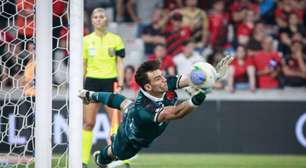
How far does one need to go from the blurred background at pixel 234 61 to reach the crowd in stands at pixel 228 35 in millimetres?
18

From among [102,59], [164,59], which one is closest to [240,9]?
[164,59]

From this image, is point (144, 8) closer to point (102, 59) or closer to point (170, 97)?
point (102, 59)

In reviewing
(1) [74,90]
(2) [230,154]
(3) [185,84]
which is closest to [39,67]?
(1) [74,90]

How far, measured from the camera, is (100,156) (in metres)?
8.86

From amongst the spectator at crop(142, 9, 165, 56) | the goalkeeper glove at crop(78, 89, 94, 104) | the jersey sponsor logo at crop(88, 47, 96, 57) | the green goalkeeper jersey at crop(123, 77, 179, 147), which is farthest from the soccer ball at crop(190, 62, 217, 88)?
the spectator at crop(142, 9, 165, 56)

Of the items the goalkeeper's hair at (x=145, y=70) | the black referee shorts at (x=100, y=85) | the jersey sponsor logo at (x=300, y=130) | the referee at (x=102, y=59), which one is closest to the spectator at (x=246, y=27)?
the jersey sponsor logo at (x=300, y=130)

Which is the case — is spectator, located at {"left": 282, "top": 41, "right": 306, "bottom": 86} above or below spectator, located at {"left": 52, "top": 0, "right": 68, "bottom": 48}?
below

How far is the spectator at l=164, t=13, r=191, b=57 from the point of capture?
15.3 meters

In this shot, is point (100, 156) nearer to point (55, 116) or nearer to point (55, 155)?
point (55, 155)

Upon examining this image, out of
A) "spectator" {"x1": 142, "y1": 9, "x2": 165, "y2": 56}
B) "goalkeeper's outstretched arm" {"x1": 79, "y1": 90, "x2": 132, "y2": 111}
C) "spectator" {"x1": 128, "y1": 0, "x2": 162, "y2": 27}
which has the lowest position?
"goalkeeper's outstretched arm" {"x1": 79, "y1": 90, "x2": 132, "y2": 111}

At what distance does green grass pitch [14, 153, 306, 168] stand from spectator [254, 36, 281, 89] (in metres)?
1.58

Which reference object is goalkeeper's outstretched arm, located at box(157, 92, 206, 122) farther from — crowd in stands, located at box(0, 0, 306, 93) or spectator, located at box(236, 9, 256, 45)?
spectator, located at box(236, 9, 256, 45)

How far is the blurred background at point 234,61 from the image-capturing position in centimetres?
1437

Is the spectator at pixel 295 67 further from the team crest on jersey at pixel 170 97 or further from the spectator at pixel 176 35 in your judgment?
the team crest on jersey at pixel 170 97
